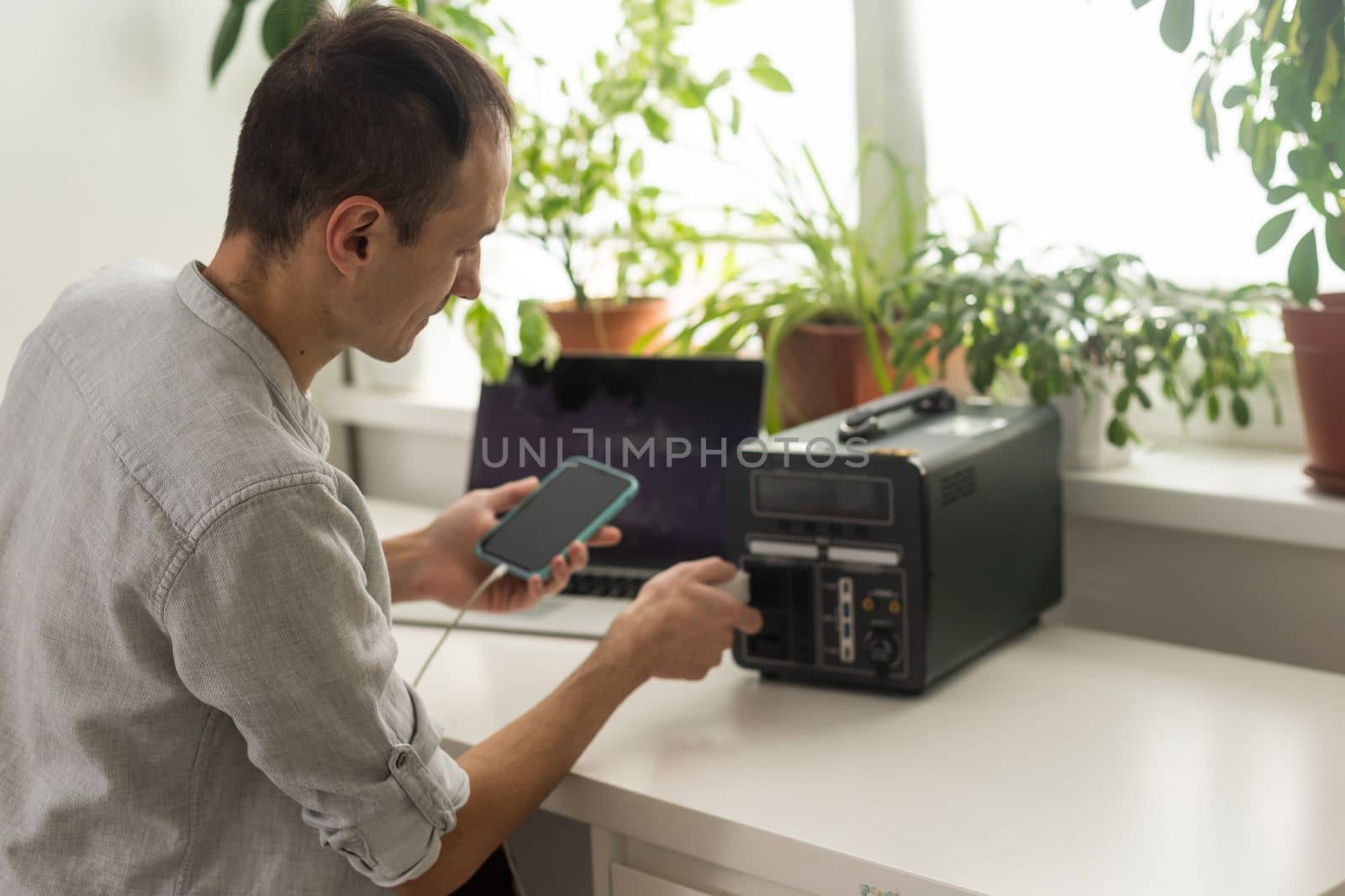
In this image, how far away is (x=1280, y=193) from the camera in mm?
1188

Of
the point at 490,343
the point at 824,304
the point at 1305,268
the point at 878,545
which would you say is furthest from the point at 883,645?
the point at 490,343

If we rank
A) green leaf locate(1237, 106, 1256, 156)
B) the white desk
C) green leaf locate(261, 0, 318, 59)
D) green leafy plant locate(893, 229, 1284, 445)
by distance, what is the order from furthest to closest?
green leaf locate(261, 0, 318, 59)
green leafy plant locate(893, 229, 1284, 445)
green leaf locate(1237, 106, 1256, 156)
the white desk

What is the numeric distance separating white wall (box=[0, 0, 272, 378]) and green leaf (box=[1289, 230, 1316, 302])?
1.55 meters

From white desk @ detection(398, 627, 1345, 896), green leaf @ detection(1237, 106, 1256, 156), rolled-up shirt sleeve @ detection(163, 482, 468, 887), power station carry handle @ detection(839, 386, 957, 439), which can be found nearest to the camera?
rolled-up shirt sleeve @ detection(163, 482, 468, 887)

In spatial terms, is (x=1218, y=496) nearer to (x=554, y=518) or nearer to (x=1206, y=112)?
(x=1206, y=112)

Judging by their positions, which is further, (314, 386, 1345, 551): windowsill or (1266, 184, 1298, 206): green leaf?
(314, 386, 1345, 551): windowsill

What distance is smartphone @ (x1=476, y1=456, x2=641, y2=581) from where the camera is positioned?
1.43 meters

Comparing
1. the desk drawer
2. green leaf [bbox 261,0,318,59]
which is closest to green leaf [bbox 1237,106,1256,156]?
the desk drawer

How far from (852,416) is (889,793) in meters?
0.41

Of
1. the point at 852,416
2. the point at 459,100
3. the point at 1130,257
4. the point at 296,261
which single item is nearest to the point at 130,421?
the point at 296,261

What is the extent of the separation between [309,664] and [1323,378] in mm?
1052

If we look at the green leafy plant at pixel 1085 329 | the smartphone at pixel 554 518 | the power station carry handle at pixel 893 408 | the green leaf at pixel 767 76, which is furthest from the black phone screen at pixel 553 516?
the green leaf at pixel 767 76

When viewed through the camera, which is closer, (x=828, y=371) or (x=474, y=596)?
(x=474, y=596)

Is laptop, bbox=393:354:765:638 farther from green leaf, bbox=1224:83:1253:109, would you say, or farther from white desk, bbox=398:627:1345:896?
green leaf, bbox=1224:83:1253:109
